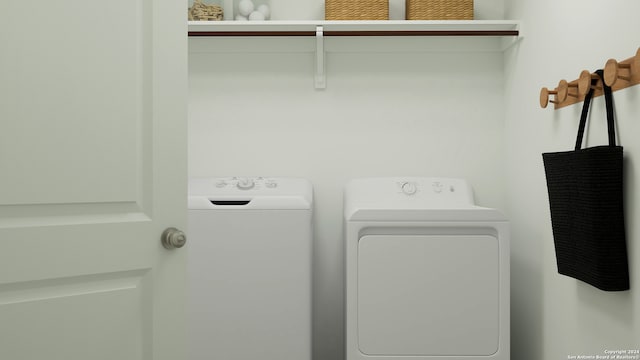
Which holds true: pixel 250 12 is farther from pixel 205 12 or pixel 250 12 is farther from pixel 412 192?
pixel 412 192

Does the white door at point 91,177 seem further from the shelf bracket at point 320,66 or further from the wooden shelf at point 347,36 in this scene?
the shelf bracket at point 320,66

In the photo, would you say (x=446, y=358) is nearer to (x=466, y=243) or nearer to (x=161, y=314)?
(x=466, y=243)

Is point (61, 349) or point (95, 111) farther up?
point (95, 111)

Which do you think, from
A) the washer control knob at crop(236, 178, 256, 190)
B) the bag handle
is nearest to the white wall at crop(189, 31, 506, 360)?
the washer control knob at crop(236, 178, 256, 190)

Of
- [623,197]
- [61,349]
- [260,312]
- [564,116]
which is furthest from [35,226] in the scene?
[564,116]

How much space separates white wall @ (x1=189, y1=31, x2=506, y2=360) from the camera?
2535 millimetres

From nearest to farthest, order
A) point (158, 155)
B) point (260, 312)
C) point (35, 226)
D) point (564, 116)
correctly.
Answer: point (35, 226) < point (158, 155) < point (564, 116) < point (260, 312)

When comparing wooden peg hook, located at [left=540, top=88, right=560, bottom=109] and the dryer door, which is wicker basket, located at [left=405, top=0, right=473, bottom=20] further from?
the dryer door

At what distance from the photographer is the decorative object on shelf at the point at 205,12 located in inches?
92.5

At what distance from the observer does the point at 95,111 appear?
124 cm

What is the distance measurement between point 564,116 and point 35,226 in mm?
1729

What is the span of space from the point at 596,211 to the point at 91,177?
4.49 ft

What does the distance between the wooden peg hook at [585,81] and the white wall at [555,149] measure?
0.06m

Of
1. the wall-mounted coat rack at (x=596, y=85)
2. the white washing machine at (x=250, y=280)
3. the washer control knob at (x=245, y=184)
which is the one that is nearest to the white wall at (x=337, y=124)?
the washer control knob at (x=245, y=184)
